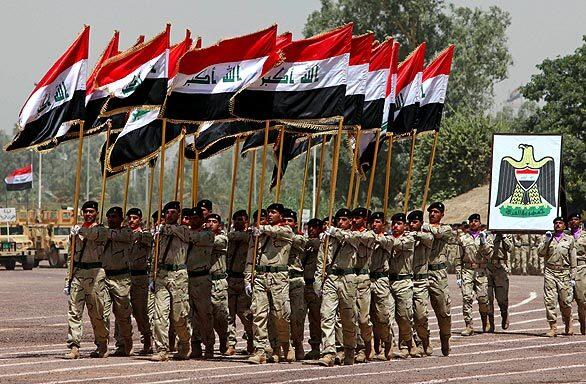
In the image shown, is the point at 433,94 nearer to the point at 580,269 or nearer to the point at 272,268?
the point at 580,269

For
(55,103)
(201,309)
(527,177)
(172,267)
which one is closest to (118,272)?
(172,267)

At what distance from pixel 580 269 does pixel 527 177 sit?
1.97 m

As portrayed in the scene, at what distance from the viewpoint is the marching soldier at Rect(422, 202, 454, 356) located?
18.9m

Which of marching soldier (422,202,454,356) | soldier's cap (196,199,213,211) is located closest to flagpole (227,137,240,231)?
soldier's cap (196,199,213,211)

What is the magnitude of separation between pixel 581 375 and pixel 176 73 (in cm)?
639

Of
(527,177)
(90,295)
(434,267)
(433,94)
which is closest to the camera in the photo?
(90,295)

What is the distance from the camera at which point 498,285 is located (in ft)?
77.1

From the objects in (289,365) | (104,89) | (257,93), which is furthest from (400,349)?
(104,89)

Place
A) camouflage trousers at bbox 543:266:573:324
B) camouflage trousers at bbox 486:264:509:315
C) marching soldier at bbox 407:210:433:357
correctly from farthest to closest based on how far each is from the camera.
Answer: camouflage trousers at bbox 486:264:509:315 < camouflage trousers at bbox 543:266:573:324 < marching soldier at bbox 407:210:433:357

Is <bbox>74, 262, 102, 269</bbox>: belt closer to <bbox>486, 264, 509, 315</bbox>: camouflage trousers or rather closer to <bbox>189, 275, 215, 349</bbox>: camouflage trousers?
<bbox>189, 275, 215, 349</bbox>: camouflage trousers

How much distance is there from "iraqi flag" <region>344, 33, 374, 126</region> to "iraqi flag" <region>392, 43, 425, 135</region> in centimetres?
182

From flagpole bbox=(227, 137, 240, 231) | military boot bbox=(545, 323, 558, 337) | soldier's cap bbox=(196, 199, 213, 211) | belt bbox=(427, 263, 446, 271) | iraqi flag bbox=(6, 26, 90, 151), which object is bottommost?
military boot bbox=(545, 323, 558, 337)

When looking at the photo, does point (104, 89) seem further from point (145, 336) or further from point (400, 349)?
point (400, 349)

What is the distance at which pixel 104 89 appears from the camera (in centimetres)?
1900
